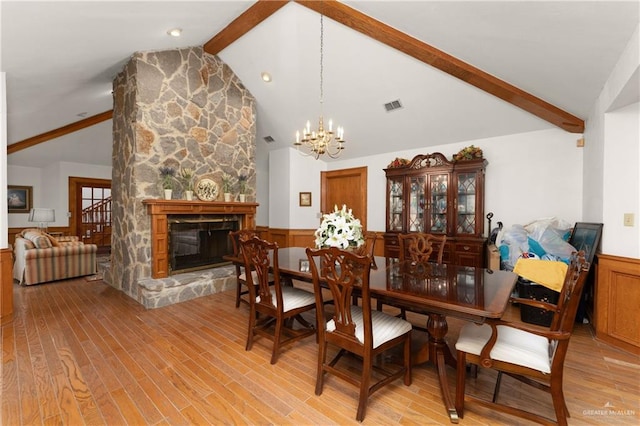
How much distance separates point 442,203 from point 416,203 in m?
0.43

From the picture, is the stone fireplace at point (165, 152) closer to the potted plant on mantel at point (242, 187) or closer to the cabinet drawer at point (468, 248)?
the potted plant on mantel at point (242, 187)

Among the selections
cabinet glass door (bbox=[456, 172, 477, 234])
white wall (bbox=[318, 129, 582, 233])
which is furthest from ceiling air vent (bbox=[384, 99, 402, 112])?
cabinet glass door (bbox=[456, 172, 477, 234])

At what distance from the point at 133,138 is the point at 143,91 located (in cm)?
68

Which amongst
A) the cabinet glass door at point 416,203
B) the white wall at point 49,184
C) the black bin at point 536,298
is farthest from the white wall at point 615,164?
the white wall at point 49,184

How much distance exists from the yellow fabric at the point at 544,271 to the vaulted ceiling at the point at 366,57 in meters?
1.68

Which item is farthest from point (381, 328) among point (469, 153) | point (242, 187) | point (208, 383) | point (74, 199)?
point (74, 199)

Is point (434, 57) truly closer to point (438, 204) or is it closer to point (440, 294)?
point (438, 204)

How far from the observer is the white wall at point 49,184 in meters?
7.61

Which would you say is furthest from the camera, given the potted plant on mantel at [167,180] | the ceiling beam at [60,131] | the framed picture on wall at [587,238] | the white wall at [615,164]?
the ceiling beam at [60,131]

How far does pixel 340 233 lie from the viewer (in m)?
2.54

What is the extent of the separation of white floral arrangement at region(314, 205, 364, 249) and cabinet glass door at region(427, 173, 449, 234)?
8.61 ft

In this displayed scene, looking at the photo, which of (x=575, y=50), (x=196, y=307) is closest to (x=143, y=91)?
(x=196, y=307)

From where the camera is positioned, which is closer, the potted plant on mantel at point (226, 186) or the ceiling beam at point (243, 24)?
the ceiling beam at point (243, 24)

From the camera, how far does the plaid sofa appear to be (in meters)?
4.66
